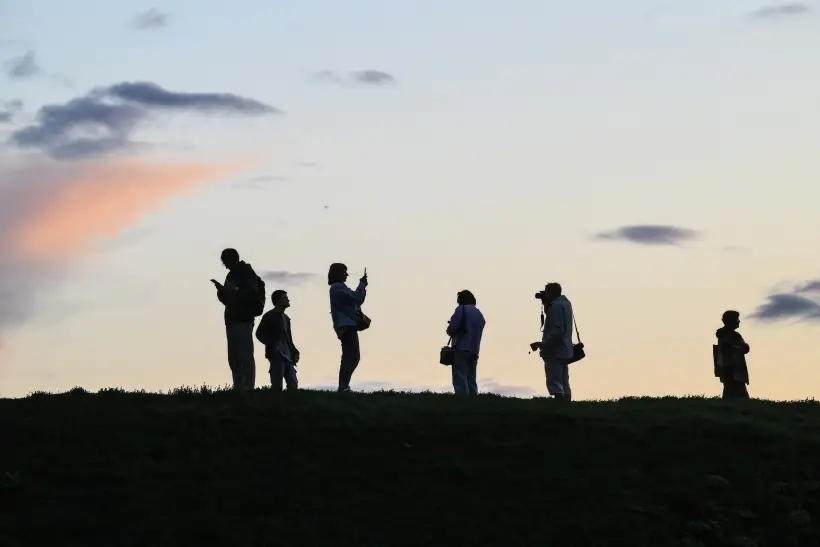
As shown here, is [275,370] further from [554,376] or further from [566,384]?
[566,384]

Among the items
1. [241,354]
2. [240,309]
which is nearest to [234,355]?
[241,354]

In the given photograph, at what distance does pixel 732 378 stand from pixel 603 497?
29.1 ft

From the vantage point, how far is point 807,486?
22.8m

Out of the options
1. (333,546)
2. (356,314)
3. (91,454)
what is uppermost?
(356,314)

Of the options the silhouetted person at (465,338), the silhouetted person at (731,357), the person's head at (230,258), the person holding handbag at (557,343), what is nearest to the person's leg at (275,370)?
the person's head at (230,258)

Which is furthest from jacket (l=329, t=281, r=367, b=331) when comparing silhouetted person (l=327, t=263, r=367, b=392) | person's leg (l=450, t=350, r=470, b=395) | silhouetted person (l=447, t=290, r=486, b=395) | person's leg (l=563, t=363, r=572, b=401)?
person's leg (l=563, t=363, r=572, b=401)

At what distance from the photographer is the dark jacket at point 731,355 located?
29.8 m

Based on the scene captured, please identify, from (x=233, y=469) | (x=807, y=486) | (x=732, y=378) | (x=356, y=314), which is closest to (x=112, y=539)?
(x=233, y=469)

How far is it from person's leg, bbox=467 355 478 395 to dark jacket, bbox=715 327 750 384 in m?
4.94

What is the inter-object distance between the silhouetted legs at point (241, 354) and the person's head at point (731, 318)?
993 cm

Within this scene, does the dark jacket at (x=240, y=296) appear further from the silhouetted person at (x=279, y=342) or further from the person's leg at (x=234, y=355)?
the silhouetted person at (x=279, y=342)

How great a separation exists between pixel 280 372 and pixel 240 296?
2.57 m

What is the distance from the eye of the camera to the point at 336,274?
92.4ft

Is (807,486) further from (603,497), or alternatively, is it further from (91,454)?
(91,454)
